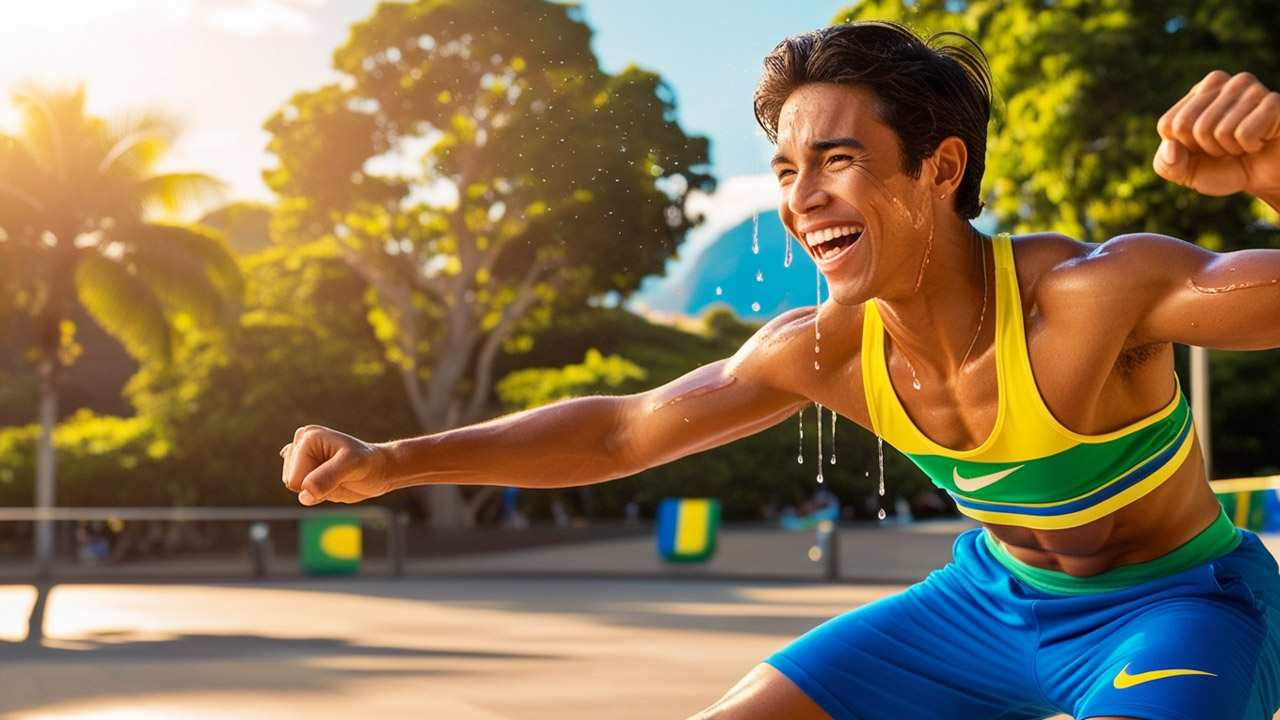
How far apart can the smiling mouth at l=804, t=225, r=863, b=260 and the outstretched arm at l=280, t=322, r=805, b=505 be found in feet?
1.49

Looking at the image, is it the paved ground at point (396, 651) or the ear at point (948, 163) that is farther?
the paved ground at point (396, 651)

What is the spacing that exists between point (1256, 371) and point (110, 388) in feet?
92.2

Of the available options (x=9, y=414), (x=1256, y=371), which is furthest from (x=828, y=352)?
(x=9, y=414)

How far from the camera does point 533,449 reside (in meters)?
2.88

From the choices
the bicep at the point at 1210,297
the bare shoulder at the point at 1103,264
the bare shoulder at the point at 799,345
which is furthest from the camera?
the bare shoulder at the point at 799,345

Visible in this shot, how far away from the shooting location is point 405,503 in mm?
30859

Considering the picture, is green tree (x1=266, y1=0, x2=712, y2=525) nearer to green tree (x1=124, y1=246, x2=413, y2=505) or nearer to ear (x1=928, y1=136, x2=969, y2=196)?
green tree (x1=124, y1=246, x2=413, y2=505)

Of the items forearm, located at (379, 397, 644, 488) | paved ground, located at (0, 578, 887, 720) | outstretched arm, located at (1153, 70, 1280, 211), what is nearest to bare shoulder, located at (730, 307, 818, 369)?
forearm, located at (379, 397, 644, 488)

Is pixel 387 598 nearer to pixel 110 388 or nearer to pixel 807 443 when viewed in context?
pixel 807 443

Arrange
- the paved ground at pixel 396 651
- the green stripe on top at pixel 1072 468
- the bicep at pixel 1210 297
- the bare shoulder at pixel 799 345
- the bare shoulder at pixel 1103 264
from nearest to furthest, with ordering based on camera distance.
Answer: the bicep at pixel 1210 297
the bare shoulder at pixel 1103 264
the green stripe on top at pixel 1072 468
the bare shoulder at pixel 799 345
the paved ground at pixel 396 651

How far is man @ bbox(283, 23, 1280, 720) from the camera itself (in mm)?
2393

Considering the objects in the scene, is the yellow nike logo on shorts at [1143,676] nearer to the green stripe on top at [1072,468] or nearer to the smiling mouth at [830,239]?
the green stripe on top at [1072,468]

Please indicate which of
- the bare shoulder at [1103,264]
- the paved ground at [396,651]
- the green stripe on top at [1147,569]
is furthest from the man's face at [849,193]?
the paved ground at [396,651]

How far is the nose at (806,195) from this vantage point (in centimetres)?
240
